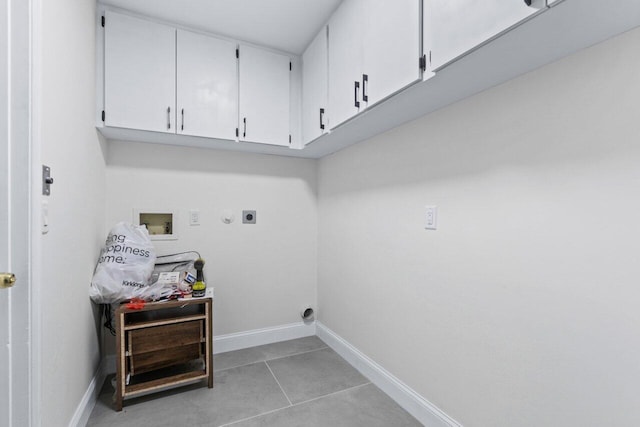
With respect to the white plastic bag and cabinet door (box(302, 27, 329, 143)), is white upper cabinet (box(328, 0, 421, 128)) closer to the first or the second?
cabinet door (box(302, 27, 329, 143))

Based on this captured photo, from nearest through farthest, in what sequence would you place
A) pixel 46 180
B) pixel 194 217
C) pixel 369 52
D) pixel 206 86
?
pixel 46 180 < pixel 369 52 < pixel 206 86 < pixel 194 217

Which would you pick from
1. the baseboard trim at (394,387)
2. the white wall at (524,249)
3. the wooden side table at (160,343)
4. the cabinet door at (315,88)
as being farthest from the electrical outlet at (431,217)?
the wooden side table at (160,343)

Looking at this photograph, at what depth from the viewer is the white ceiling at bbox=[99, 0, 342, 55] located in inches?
71.4

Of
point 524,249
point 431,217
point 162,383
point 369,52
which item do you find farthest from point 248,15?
point 162,383

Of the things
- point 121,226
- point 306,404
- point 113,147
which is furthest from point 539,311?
point 113,147

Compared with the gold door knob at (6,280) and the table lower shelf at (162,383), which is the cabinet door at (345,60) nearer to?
the gold door knob at (6,280)

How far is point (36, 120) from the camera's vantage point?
1.07 m

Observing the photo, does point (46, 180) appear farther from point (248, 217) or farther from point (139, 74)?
point (248, 217)

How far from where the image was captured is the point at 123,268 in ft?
6.09

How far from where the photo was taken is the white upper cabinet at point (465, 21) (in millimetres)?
914

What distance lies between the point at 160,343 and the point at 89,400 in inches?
17.6

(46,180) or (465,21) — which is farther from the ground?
(465,21)

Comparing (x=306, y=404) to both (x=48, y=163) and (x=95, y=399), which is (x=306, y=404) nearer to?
(x=95, y=399)

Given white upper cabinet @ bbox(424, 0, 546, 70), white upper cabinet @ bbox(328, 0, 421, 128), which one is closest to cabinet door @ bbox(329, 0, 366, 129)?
white upper cabinet @ bbox(328, 0, 421, 128)
